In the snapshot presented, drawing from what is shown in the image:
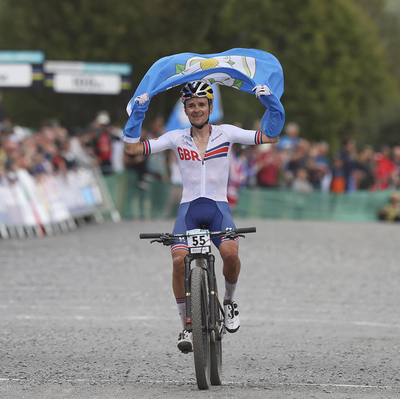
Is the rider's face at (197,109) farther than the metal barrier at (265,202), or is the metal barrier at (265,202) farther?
the metal barrier at (265,202)

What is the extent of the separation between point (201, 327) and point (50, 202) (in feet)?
41.8

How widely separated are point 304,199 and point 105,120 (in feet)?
18.1

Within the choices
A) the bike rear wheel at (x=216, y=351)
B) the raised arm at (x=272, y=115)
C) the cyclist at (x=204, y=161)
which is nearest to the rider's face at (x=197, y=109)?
the cyclist at (x=204, y=161)

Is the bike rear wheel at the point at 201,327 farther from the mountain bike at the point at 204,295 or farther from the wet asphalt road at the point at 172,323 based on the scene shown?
the wet asphalt road at the point at 172,323

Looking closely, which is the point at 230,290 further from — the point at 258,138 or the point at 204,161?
the point at 258,138

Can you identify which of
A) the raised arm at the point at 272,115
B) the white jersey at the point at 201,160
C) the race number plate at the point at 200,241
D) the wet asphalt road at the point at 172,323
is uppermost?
the raised arm at the point at 272,115

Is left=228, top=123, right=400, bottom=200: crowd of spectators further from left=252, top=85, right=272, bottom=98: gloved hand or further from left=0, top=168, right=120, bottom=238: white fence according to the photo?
left=252, top=85, right=272, bottom=98: gloved hand

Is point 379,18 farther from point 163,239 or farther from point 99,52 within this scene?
point 163,239

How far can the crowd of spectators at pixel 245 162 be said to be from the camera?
20234mm

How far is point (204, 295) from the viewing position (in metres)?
6.20

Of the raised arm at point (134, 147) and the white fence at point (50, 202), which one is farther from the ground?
the raised arm at point (134, 147)

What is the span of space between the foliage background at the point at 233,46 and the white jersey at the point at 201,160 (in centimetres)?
3710

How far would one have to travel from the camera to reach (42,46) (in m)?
44.9

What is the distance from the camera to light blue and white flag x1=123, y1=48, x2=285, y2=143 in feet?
22.4
